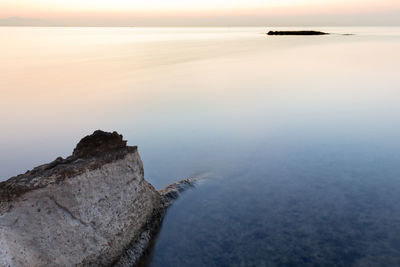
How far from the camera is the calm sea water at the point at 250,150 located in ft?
25.8

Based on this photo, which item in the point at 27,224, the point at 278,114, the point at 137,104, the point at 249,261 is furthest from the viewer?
the point at 137,104

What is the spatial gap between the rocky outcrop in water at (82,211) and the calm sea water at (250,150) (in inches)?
41.1

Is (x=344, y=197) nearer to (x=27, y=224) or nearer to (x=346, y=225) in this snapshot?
Answer: (x=346, y=225)

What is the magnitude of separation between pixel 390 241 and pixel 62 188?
747 centimetres

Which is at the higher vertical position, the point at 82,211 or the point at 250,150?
the point at 82,211

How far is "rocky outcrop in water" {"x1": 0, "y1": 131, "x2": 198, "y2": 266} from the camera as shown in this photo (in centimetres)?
579

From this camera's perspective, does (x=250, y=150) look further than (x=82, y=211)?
Yes

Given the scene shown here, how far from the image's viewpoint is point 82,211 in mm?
6461

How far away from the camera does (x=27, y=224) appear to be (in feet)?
19.1

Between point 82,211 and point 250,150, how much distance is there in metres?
9.05

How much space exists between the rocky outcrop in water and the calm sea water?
3.42 feet

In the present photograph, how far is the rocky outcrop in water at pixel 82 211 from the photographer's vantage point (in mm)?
5789

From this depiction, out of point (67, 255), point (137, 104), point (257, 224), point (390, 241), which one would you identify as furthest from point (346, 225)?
point (137, 104)

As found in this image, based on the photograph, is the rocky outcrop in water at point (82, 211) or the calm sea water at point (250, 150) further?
the calm sea water at point (250, 150)
